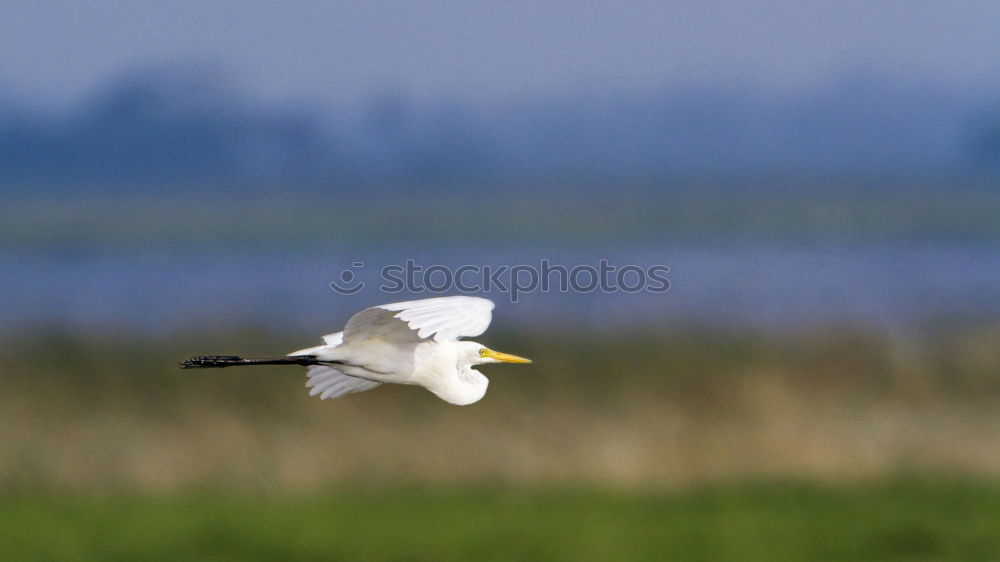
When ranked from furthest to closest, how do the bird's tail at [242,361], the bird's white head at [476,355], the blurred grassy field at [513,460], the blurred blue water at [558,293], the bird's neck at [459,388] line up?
the blurred blue water at [558,293] < the blurred grassy field at [513,460] < the bird's white head at [476,355] < the bird's neck at [459,388] < the bird's tail at [242,361]

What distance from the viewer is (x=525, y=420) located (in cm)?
1420

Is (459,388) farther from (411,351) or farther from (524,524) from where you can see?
(524,524)

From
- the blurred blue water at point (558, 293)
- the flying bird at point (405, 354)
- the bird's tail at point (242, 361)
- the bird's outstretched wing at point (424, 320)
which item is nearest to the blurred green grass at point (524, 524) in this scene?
the blurred blue water at point (558, 293)

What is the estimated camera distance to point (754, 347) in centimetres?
1670

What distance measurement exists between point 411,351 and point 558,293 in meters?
15.0

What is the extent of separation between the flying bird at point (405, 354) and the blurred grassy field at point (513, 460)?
5.87 meters

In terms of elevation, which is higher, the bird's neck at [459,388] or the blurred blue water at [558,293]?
the blurred blue water at [558,293]

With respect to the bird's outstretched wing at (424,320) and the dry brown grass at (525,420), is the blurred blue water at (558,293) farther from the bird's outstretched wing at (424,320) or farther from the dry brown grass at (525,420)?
the bird's outstretched wing at (424,320)

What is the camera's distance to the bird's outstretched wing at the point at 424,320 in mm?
5445

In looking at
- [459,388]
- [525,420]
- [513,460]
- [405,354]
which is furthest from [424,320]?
[525,420]

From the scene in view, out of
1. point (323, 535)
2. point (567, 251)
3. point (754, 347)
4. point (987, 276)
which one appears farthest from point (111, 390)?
point (567, 251)

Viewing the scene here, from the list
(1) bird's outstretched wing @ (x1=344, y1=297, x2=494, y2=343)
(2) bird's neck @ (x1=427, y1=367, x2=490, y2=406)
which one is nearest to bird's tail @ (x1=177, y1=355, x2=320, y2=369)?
(1) bird's outstretched wing @ (x1=344, y1=297, x2=494, y2=343)

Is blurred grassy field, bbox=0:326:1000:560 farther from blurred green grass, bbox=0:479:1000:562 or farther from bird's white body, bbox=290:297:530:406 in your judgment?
bird's white body, bbox=290:297:530:406

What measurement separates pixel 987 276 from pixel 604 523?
1747cm
